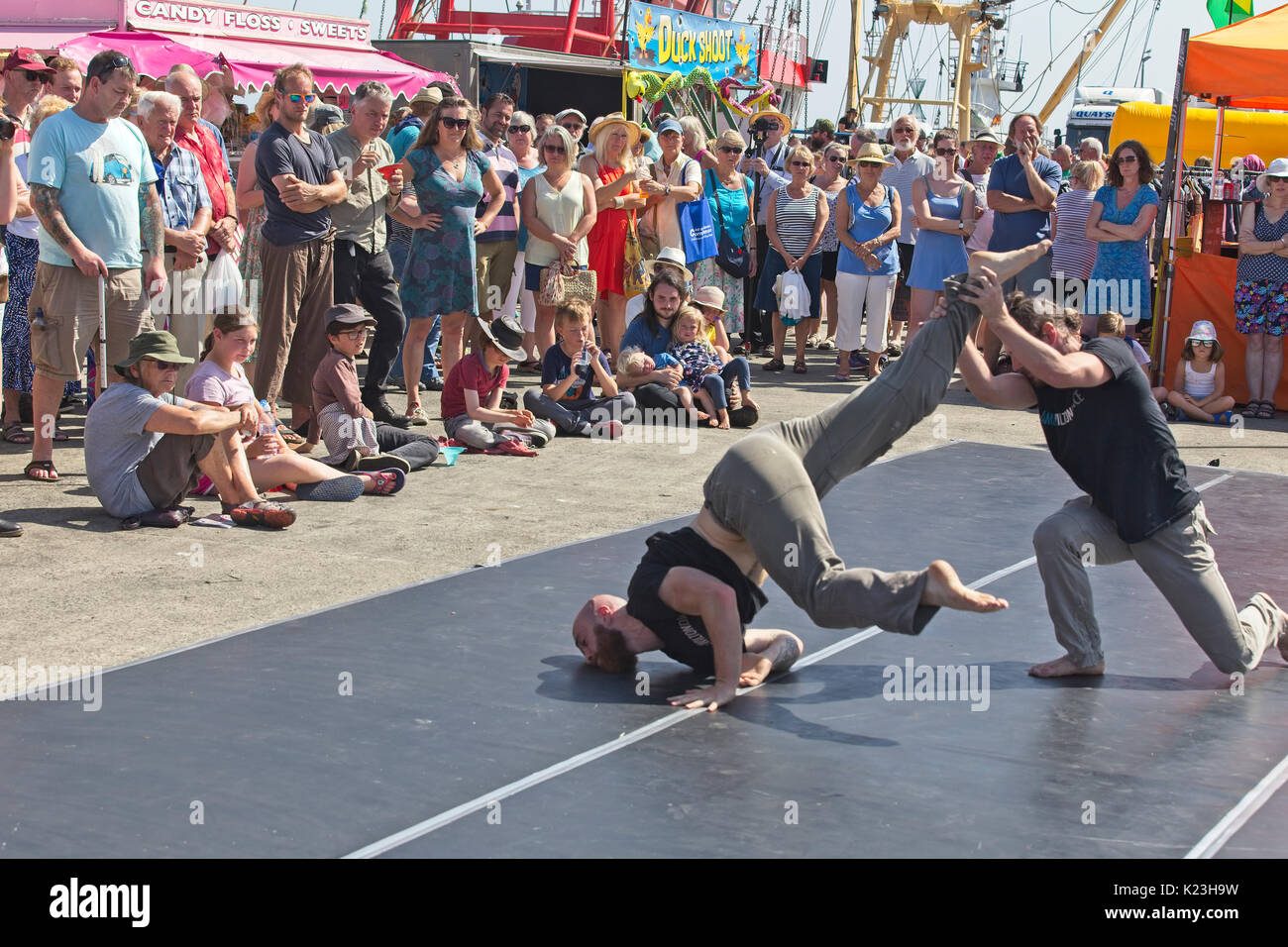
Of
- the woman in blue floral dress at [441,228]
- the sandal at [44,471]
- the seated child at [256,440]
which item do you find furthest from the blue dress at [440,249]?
Result: the sandal at [44,471]

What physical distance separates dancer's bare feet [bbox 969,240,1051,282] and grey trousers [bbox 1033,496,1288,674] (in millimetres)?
785

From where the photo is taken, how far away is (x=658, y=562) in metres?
4.50

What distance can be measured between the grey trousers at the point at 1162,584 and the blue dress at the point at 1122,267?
20.6 feet

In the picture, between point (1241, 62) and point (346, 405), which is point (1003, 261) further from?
point (1241, 62)

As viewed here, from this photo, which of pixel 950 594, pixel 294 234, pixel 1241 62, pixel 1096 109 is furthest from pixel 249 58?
pixel 1096 109

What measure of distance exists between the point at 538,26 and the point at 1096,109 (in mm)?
11094

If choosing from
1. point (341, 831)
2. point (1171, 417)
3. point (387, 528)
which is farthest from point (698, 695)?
point (1171, 417)

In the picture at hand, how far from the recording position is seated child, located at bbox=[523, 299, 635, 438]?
884 cm

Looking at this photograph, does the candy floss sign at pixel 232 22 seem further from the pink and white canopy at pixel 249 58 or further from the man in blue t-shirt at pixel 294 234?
the man in blue t-shirt at pixel 294 234

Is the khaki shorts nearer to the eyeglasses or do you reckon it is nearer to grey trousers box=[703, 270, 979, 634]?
the eyeglasses

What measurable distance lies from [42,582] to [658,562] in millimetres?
2450

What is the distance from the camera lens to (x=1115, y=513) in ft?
15.5

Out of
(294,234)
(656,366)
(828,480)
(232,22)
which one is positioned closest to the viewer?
(828,480)
